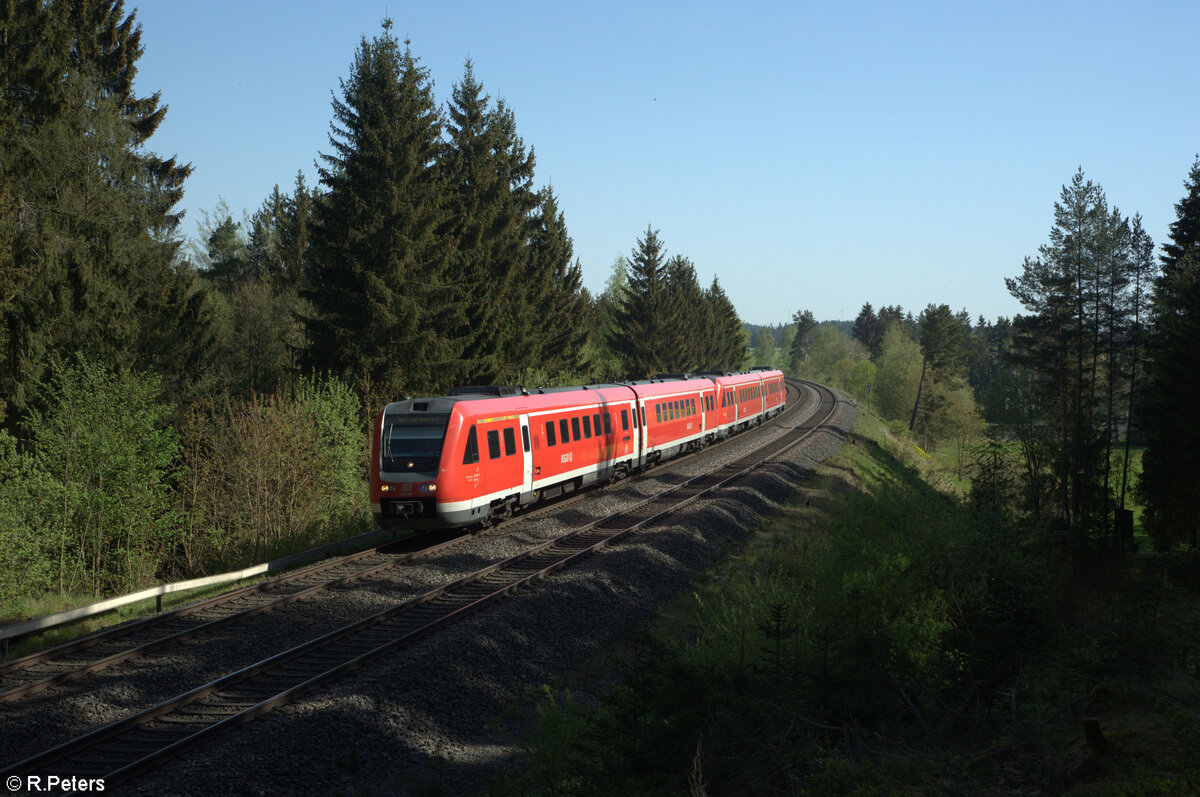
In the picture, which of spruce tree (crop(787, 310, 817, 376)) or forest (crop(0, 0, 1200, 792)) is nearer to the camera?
forest (crop(0, 0, 1200, 792))

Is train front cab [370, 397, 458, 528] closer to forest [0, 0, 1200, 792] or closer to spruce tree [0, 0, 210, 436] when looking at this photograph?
forest [0, 0, 1200, 792]

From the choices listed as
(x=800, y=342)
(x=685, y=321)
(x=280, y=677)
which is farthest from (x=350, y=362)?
(x=800, y=342)

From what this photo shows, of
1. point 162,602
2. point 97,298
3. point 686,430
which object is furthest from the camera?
point 686,430

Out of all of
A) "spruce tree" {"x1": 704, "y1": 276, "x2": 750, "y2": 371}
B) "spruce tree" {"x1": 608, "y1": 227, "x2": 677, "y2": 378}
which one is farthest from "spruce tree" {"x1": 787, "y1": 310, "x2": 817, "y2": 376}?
"spruce tree" {"x1": 608, "y1": 227, "x2": 677, "y2": 378}

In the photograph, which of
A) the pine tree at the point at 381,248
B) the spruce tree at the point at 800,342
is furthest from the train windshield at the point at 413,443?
the spruce tree at the point at 800,342

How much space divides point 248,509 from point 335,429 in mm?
3785

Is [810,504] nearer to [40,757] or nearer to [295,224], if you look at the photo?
[40,757]

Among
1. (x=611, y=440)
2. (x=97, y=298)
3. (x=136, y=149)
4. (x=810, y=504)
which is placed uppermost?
(x=136, y=149)

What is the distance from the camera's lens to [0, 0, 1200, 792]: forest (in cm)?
1529

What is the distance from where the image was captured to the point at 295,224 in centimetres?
5172

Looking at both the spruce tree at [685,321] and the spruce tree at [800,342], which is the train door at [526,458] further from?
the spruce tree at [800,342]

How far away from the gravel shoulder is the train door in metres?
1.99

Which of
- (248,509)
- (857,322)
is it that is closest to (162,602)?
(248,509)

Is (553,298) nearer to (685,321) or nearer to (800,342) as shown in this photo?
(685,321)
